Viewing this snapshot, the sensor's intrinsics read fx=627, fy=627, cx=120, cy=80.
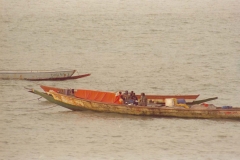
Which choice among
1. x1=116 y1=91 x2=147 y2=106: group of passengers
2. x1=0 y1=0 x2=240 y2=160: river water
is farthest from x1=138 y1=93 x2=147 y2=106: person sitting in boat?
x1=0 y1=0 x2=240 y2=160: river water

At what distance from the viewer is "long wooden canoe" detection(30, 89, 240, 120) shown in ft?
43.0

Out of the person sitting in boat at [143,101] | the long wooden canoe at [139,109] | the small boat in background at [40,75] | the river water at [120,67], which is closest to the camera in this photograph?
the river water at [120,67]

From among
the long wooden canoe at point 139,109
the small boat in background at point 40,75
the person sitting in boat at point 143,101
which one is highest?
the small boat in background at point 40,75

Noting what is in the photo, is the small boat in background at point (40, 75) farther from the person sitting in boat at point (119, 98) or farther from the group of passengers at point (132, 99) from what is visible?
the group of passengers at point (132, 99)

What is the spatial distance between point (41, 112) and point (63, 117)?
0.71 metres

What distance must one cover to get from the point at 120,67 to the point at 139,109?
393 cm

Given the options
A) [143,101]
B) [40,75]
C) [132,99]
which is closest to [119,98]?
[132,99]

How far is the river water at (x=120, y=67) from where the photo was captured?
1162 centimetres

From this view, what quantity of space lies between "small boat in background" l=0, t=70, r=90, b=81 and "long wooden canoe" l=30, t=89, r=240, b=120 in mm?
2187

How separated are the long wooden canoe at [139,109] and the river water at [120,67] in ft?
0.49

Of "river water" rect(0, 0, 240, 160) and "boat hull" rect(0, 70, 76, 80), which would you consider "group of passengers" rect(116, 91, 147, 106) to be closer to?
"river water" rect(0, 0, 240, 160)

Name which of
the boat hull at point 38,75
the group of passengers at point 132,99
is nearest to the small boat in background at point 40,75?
the boat hull at point 38,75

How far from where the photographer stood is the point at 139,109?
1350cm

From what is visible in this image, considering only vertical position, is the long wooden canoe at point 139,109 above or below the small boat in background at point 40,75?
below
